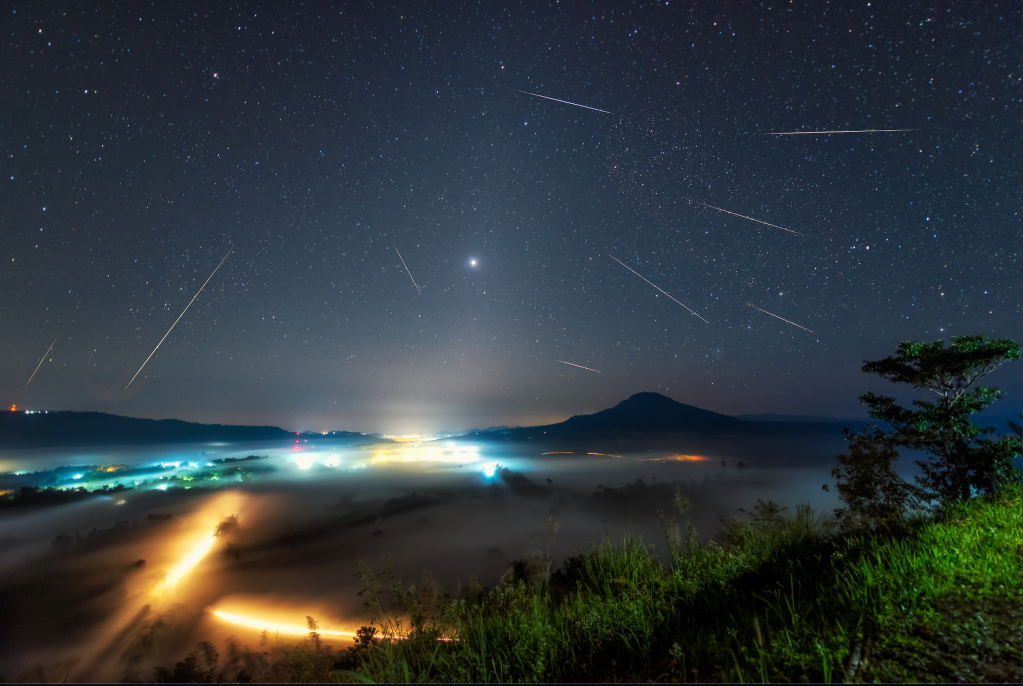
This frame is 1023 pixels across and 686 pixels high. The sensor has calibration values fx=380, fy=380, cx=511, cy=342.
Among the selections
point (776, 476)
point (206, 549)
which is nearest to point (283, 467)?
point (206, 549)

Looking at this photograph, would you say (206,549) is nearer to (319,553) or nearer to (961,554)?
(319,553)

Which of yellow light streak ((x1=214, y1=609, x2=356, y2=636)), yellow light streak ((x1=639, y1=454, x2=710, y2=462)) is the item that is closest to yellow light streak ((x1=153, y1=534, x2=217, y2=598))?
yellow light streak ((x1=214, y1=609, x2=356, y2=636))

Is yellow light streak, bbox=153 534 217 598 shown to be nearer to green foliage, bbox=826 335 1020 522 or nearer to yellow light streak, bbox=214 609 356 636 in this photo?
yellow light streak, bbox=214 609 356 636

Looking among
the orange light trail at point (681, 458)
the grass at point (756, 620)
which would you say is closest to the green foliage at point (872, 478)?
the grass at point (756, 620)

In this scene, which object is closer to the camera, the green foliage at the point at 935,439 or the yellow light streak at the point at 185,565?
the green foliage at the point at 935,439

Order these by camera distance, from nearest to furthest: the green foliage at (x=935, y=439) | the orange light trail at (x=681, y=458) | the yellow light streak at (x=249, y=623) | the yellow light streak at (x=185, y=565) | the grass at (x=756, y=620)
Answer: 1. the grass at (x=756, y=620)
2. the green foliage at (x=935, y=439)
3. the yellow light streak at (x=249, y=623)
4. the yellow light streak at (x=185, y=565)
5. the orange light trail at (x=681, y=458)

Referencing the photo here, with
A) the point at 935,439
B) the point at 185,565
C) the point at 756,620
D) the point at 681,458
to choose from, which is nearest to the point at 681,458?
the point at 681,458

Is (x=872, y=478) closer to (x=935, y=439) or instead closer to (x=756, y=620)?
(x=935, y=439)

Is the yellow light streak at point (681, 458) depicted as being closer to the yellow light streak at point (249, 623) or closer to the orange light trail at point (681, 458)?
the orange light trail at point (681, 458)

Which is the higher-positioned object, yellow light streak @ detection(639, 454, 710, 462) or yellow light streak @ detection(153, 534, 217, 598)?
yellow light streak @ detection(153, 534, 217, 598)
